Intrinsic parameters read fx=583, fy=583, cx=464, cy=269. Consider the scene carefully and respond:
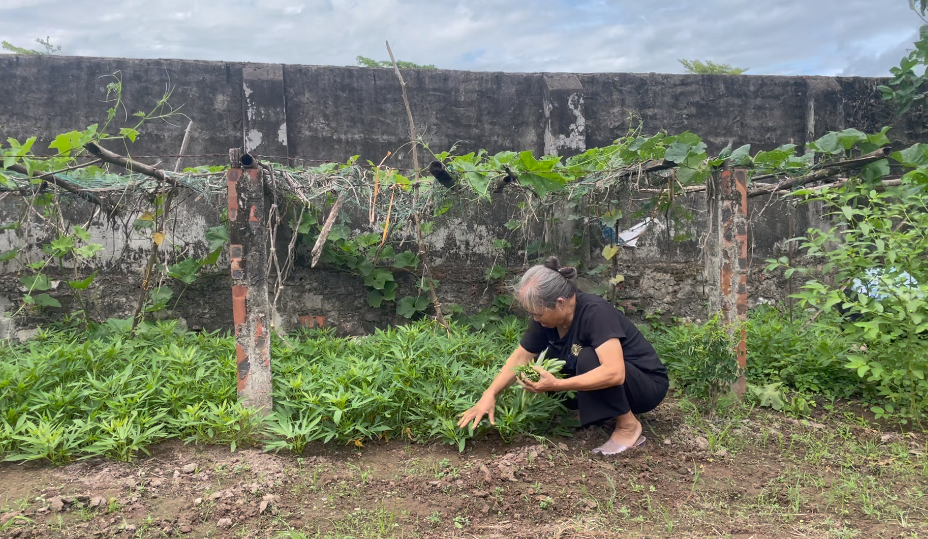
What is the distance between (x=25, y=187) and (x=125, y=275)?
1534 millimetres

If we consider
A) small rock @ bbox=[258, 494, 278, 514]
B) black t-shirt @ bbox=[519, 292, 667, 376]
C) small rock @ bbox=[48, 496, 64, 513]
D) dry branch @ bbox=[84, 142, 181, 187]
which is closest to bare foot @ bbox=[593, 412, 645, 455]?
black t-shirt @ bbox=[519, 292, 667, 376]

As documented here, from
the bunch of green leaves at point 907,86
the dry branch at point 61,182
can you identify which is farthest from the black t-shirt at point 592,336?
the bunch of green leaves at point 907,86

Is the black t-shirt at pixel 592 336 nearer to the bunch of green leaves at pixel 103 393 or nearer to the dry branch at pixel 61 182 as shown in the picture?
the bunch of green leaves at pixel 103 393

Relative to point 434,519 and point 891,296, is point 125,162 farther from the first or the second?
point 891,296

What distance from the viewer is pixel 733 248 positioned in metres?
4.05

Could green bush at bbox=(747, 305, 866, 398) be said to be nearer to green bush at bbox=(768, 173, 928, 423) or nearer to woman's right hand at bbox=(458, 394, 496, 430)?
green bush at bbox=(768, 173, 928, 423)

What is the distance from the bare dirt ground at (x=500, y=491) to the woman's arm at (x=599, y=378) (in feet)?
1.28

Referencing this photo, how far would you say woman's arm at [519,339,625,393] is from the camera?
3.08m

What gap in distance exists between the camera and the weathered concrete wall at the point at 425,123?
561cm

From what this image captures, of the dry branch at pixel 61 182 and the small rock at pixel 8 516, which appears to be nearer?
the small rock at pixel 8 516

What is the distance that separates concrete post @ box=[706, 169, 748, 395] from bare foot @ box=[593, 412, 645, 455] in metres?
1.10

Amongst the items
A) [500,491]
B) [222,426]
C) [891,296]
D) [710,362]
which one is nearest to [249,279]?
[222,426]

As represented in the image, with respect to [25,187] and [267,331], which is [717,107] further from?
[25,187]

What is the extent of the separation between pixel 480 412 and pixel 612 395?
74 centimetres
